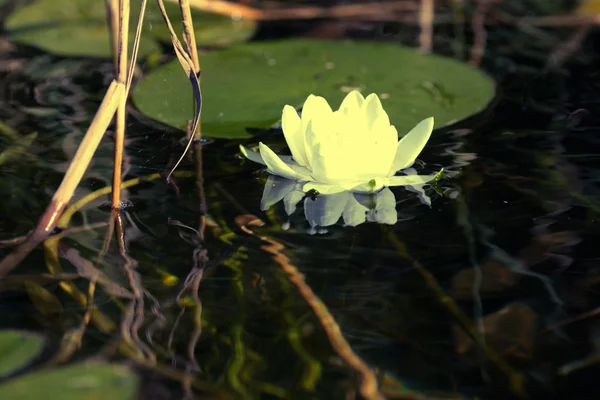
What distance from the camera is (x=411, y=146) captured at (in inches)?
60.2

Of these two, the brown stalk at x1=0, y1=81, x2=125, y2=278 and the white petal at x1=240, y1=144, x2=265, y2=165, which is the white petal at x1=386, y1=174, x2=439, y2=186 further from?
the brown stalk at x1=0, y1=81, x2=125, y2=278

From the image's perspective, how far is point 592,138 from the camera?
1757mm

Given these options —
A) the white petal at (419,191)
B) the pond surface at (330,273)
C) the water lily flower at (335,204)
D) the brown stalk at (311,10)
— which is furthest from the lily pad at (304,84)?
the brown stalk at (311,10)

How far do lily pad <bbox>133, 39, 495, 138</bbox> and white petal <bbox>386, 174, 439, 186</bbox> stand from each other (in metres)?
0.30

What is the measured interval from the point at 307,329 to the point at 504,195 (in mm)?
634

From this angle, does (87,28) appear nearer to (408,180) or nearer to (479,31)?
(479,31)

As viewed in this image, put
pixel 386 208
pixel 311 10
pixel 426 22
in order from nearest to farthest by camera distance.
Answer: pixel 386 208, pixel 426 22, pixel 311 10

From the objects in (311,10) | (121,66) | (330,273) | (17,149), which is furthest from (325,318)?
(311,10)

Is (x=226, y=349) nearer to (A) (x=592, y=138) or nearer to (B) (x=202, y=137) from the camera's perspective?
(B) (x=202, y=137)

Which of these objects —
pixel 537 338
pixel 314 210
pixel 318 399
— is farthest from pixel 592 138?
pixel 318 399

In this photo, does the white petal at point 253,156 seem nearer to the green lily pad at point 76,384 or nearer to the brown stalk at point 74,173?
the brown stalk at point 74,173

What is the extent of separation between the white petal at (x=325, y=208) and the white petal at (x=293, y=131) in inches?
4.0

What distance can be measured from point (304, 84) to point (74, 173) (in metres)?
0.93

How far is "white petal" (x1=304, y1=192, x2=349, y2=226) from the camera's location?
1.39 meters
